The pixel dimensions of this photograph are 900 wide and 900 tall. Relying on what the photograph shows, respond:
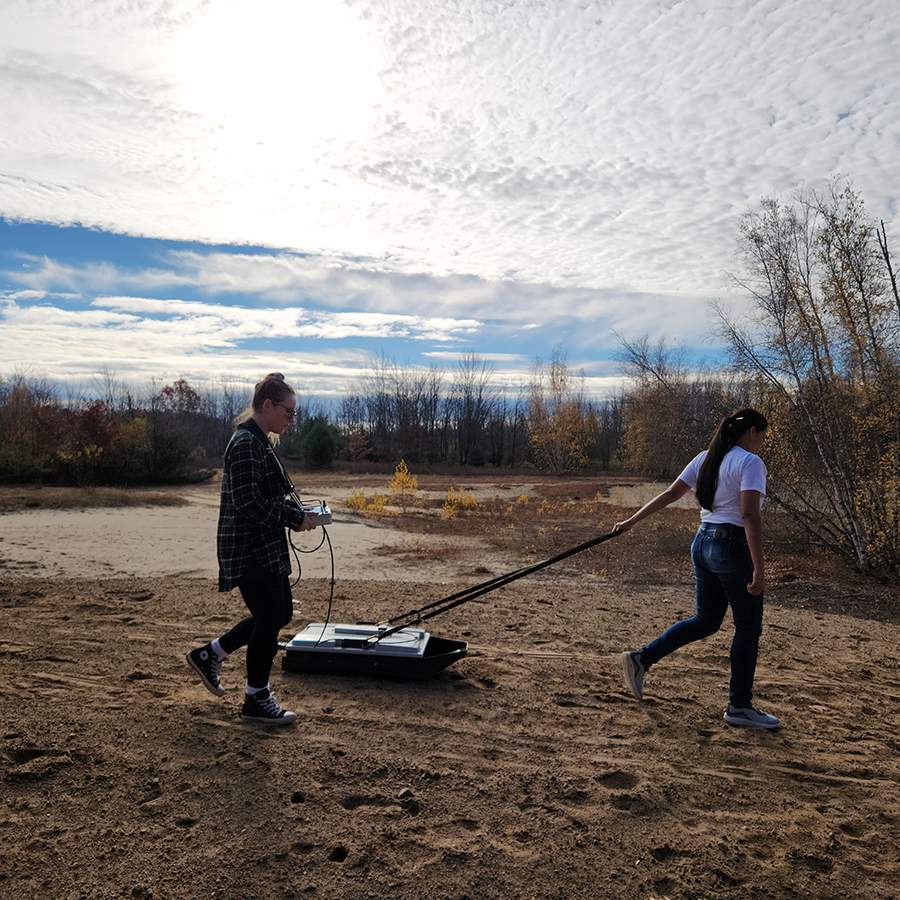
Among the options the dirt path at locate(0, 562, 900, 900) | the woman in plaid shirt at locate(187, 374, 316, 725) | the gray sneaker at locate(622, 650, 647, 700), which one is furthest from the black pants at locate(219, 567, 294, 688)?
the gray sneaker at locate(622, 650, 647, 700)

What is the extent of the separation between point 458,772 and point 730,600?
75.5 inches

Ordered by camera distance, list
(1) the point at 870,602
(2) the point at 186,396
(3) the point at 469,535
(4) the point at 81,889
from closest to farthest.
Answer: (4) the point at 81,889
(1) the point at 870,602
(3) the point at 469,535
(2) the point at 186,396

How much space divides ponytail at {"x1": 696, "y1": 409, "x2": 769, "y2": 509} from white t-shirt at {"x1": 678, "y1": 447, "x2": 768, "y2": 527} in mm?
39

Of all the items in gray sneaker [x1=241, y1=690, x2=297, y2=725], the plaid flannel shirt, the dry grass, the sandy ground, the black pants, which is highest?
the plaid flannel shirt

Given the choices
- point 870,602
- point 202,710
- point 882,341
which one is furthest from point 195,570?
point 882,341

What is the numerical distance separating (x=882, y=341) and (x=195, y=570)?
10436 mm

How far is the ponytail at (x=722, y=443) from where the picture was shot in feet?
13.1

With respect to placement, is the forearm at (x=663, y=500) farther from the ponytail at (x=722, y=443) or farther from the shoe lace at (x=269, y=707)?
the shoe lace at (x=269, y=707)

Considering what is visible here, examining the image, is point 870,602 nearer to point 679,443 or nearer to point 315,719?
point 679,443

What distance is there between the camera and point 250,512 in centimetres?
368

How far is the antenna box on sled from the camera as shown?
4.62 m

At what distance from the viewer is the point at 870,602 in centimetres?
838

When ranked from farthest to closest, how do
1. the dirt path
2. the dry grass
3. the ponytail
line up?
the dry grass
the ponytail
the dirt path

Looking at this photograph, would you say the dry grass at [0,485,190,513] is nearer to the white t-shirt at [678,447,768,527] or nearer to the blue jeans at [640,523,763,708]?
the blue jeans at [640,523,763,708]
